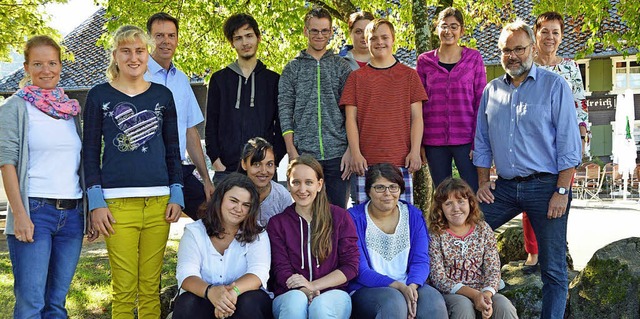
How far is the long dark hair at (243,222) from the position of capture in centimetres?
450

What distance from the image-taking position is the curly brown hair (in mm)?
4852

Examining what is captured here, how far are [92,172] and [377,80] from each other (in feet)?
7.22

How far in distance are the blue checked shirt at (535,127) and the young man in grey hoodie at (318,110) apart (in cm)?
120

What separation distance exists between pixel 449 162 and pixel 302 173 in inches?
60.3

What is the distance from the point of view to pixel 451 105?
5.49 meters

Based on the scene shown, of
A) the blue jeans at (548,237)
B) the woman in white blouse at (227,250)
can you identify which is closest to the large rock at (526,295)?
the blue jeans at (548,237)

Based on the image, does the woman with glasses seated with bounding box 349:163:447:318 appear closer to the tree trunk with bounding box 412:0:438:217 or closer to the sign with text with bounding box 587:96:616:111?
the tree trunk with bounding box 412:0:438:217

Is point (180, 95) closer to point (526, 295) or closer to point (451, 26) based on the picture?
point (451, 26)

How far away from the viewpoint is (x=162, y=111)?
4504mm

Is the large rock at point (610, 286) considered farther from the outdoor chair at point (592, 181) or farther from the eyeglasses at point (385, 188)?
the outdoor chair at point (592, 181)

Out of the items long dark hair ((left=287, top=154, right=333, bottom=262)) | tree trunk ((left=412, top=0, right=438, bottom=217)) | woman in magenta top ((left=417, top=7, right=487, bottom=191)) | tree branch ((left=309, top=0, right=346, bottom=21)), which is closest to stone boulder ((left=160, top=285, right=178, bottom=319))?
long dark hair ((left=287, top=154, right=333, bottom=262))

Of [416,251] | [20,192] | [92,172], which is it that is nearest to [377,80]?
[416,251]

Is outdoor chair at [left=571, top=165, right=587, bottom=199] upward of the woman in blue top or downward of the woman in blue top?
downward

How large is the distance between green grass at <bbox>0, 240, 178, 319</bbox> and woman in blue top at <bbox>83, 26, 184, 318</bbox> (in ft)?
8.56
